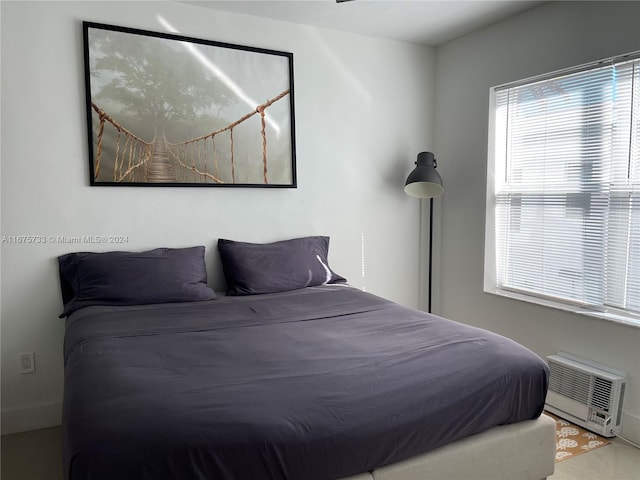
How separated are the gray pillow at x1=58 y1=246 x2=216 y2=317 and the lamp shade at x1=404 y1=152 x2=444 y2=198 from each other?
1.64 metres

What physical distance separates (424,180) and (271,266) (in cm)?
123

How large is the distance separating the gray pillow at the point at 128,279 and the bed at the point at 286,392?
1 centimetres

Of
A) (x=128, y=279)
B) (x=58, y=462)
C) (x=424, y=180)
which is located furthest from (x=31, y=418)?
(x=424, y=180)

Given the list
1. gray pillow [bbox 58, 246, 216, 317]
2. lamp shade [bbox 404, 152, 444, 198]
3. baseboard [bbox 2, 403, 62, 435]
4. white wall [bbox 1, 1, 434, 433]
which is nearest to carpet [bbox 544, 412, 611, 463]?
white wall [bbox 1, 1, 434, 433]

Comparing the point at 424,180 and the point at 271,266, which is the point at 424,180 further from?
the point at 271,266

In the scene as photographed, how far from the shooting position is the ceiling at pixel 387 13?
9.82 feet

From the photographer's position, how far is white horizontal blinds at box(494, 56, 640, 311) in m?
2.63

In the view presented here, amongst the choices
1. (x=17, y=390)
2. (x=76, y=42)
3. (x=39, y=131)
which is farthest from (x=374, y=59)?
(x=17, y=390)

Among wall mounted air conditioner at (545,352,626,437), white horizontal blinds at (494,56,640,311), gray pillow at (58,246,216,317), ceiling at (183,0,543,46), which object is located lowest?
wall mounted air conditioner at (545,352,626,437)

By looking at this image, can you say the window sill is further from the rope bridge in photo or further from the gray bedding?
the rope bridge in photo

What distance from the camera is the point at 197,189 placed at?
10.1ft

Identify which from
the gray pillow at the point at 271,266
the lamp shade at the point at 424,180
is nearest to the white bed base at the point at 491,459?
the gray pillow at the point at 271,266

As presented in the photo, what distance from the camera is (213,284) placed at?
10.4ft

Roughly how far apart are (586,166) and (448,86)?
1326mm
